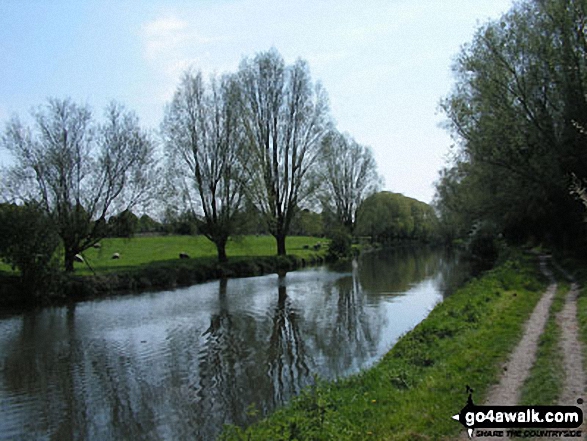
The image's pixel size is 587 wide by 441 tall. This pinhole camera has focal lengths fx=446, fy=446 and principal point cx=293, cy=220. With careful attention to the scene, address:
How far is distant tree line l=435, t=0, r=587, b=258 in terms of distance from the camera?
20.2 metres

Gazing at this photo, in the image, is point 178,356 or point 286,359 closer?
point 286,359

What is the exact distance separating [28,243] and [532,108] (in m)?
24.5

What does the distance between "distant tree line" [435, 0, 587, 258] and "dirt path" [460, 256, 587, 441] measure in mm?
10613

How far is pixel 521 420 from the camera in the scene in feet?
17.0

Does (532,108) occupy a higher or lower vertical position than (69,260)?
higher

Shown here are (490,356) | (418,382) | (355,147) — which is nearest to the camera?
(418,382)

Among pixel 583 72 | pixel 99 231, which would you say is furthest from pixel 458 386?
pixel 99 231

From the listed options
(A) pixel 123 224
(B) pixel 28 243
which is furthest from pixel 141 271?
(B) pixel 28 243

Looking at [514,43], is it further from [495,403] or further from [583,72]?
[495,403]

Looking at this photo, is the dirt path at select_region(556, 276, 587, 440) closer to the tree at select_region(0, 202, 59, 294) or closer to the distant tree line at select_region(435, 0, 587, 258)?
the distant tree line at select_region(435, 0, 587, 258)

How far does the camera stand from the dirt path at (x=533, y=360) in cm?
600

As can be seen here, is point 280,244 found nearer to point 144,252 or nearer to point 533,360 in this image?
point 144,252

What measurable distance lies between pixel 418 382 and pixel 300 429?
2.67m

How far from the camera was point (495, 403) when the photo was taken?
5.93 meters
